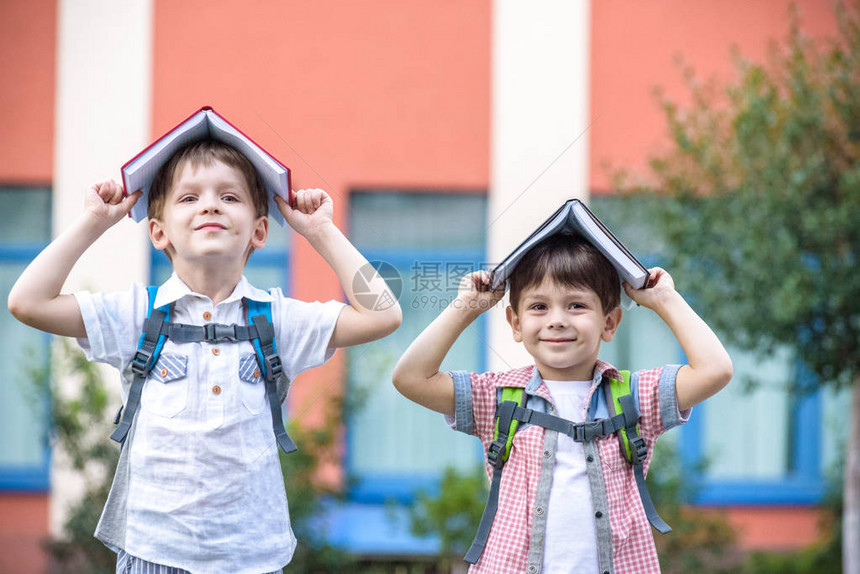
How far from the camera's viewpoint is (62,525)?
4930 mm

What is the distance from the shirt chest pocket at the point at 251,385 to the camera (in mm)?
2318

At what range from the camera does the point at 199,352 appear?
2.33m

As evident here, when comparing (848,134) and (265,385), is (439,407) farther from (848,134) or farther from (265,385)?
(848,134)

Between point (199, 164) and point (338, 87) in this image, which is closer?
point (199, 164)

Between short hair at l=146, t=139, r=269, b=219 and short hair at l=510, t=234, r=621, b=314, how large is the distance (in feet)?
2.40

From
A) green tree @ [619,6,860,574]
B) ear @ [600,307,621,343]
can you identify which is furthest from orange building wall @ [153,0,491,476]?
ear @ [600,307,621,343]

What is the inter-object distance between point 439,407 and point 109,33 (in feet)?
12.6

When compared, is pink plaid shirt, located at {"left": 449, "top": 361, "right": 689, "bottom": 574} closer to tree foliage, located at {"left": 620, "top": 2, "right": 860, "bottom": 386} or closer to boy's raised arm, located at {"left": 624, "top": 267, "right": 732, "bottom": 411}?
boy's raised arm, located at {"left": 624, "top": 267, "right": 732, "bottom": 411}

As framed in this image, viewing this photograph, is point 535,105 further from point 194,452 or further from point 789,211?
point 194,452

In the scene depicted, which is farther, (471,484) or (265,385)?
(471,484)

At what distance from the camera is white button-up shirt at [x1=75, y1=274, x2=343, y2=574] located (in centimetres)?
225

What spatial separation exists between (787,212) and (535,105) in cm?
174

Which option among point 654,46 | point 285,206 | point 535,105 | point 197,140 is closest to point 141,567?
point 285,206

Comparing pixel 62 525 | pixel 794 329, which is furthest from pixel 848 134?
pixel 62 525
